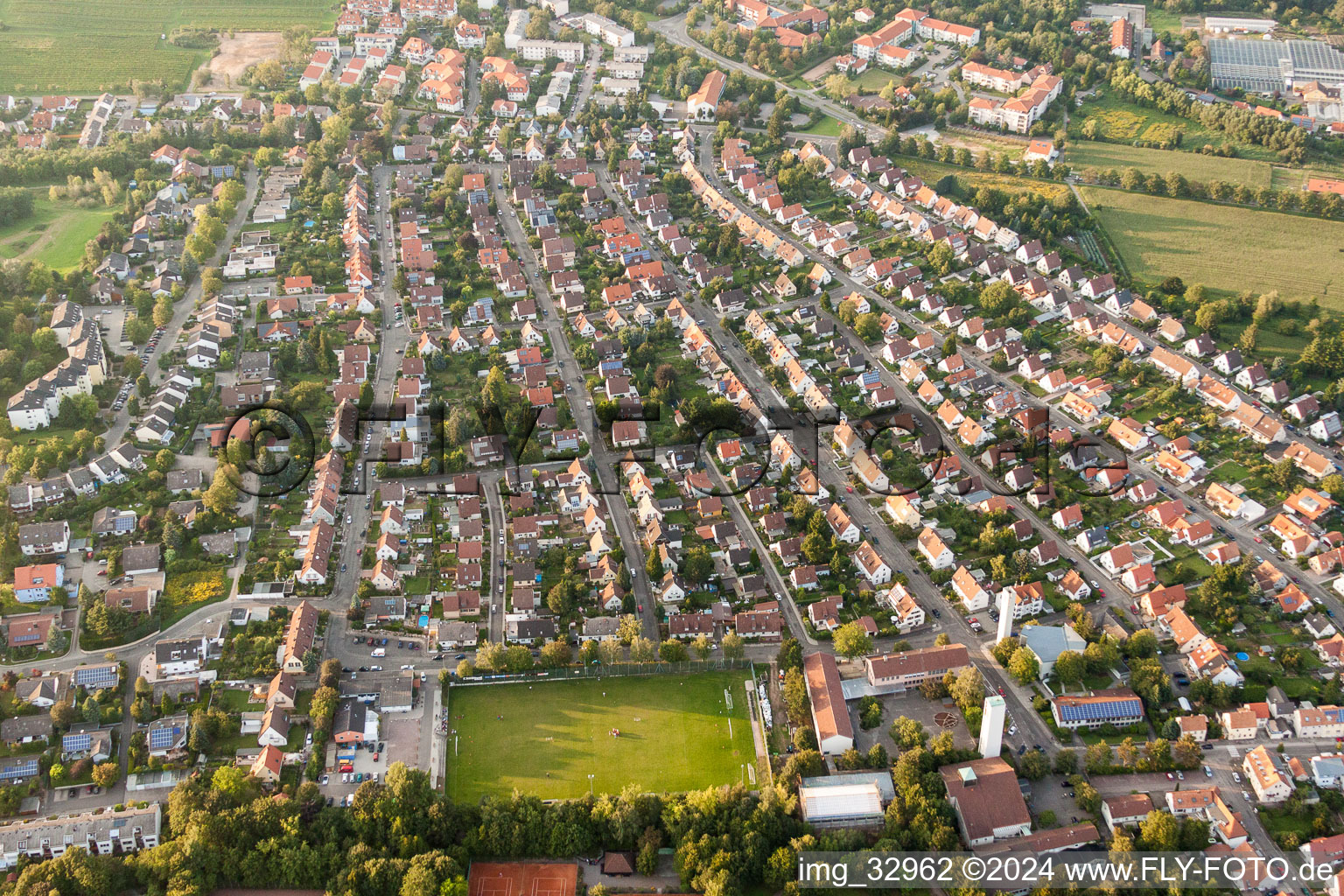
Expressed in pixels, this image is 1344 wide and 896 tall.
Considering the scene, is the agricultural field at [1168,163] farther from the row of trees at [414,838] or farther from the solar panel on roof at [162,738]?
the solar panel on roof at [162,738]

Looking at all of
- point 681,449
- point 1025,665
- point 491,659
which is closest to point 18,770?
point 491,659

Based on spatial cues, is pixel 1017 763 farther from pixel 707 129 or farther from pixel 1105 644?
pixel 707 129

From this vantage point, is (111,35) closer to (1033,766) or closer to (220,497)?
(220,497)

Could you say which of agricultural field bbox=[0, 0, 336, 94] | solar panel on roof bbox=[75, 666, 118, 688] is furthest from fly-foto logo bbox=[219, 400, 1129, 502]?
agricultural field bbox=[0, 0, 336, 94]

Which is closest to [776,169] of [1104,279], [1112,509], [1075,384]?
[1104,279]

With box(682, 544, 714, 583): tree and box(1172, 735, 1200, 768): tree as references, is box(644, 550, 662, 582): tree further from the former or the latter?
box(1172, 735, 1200, 768): tree

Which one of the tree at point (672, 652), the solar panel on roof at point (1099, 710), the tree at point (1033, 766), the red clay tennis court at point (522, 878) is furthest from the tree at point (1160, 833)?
the red clay tennis court at point (522, 878)
